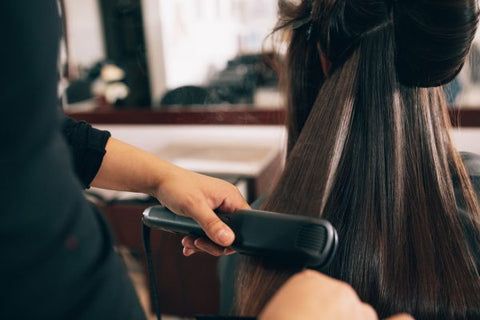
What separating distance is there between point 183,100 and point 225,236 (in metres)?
1.51

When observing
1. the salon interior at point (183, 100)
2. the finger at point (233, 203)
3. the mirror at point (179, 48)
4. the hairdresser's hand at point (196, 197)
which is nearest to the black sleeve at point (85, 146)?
the hairdresser's hand at point (196, 197)

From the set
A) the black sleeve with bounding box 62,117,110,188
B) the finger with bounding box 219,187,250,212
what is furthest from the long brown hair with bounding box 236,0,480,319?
the black sleeve with bounding box 62,117,110,188

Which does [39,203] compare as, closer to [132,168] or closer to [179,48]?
[132,168]

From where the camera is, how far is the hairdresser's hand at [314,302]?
0.43 m

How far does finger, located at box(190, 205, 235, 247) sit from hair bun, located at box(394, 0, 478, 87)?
341 mm

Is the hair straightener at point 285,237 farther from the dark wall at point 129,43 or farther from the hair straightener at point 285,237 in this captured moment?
the dark wall at point 129,43

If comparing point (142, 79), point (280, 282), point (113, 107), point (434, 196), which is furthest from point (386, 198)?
point (113, 107)

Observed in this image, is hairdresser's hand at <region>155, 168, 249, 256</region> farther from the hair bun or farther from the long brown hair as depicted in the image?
the hair bun

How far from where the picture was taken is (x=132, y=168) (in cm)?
87

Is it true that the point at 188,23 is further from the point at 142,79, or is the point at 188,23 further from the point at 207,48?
the point at 142,79

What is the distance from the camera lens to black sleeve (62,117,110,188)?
845 millimetres

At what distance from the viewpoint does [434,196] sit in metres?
0.69

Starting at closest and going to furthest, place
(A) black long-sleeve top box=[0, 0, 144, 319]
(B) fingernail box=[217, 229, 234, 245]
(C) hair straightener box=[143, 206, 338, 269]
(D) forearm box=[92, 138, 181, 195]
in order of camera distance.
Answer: (A) black long-sleeve top box=[0, 0, 144, 319] → (C) hair straightener box=[143, 206, 338, 269] → (B) fingernail box=[217, 229, 234, 245] → (D) forearm box=[92, 138, 181, 195]

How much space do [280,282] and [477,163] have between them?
48 centimetres
